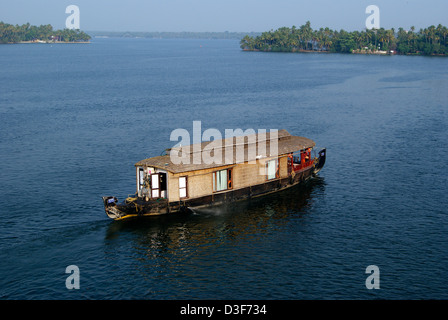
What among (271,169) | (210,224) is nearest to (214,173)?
(210,224)

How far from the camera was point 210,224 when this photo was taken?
4494 centimetres

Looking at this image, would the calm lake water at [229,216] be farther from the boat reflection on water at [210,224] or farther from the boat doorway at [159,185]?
the boat doorway at [159,185]

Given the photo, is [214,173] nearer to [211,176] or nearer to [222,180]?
[211,176]

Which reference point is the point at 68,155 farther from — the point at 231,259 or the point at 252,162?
the point at 231,259

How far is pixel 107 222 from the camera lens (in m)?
44.6

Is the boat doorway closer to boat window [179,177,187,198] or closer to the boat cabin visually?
the boat cabin

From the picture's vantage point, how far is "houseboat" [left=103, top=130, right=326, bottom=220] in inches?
1770

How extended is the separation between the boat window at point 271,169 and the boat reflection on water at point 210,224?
206 cm

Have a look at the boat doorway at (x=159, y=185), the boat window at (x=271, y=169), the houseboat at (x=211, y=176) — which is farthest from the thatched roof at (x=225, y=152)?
the boat doorway at (x=159, y=185)

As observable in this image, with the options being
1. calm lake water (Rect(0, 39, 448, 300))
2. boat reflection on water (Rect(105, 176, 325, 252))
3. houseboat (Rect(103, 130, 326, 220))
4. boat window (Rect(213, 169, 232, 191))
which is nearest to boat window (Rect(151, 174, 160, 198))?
houseboat (Rect(103, 130, 326, 220))

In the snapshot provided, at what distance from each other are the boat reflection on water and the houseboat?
28.7 inches

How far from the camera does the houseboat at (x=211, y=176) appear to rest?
1770 inches

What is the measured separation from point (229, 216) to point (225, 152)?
650 cm
